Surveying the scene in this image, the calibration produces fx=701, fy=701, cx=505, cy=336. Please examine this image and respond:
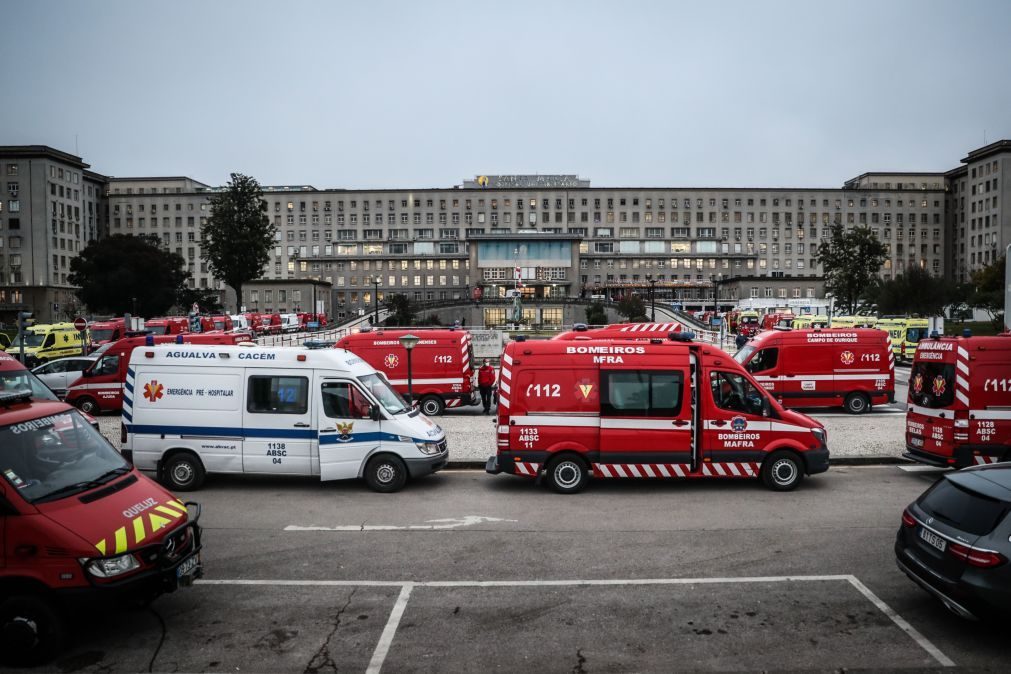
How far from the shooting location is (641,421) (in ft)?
38.8

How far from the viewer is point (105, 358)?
21438mm

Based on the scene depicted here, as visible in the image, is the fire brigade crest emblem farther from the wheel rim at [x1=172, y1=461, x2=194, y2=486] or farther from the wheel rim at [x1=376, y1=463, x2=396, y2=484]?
the wheel rim at [x1=376, y1=463, x2=396, y2=484]

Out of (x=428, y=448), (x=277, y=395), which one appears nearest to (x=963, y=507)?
(x=428, y=448)

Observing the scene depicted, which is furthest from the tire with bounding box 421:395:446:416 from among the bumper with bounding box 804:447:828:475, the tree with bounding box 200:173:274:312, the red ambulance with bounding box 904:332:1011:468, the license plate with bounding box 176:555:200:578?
the tree with bounding box 200:173:274:312

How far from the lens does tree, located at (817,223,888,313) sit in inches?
2931

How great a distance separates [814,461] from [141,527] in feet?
33.3

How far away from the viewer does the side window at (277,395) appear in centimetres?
1187

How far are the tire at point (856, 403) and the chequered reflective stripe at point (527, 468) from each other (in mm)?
14088

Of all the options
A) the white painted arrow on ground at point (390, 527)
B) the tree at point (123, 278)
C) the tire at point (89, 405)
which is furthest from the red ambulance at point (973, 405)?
the tree at point (123, 278)

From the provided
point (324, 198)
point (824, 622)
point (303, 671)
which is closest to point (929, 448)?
point (824, 622)

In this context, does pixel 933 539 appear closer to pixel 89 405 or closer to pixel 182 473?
pixel 182 473

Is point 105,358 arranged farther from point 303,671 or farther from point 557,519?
point 303,671

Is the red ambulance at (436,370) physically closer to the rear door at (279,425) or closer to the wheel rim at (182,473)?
the rear door at (279,425)

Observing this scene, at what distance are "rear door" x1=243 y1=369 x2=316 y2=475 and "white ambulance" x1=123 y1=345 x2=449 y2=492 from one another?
0.7 inches
